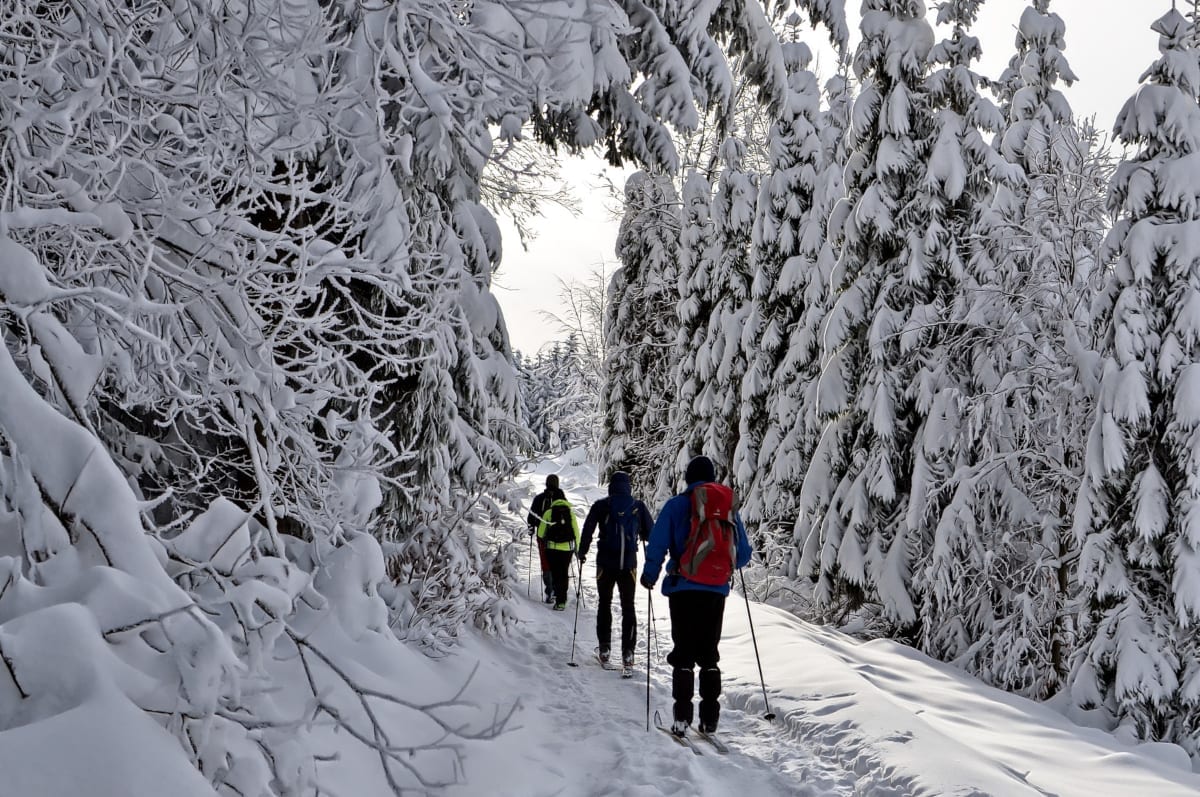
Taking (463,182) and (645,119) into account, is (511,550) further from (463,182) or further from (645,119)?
(645,119)

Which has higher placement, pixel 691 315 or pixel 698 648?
pixel 691 315

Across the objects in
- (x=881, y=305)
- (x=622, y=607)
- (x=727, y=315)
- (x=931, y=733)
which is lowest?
(x=931, y=733)

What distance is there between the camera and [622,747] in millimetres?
5977

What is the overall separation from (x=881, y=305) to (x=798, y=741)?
9832 mm

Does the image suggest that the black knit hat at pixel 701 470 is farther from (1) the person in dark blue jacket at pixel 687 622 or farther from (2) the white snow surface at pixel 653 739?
(2) the white snow surface at pixel 653 739

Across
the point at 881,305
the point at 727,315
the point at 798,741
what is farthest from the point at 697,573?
the point at 727,315

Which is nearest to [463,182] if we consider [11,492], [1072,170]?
[11,492]

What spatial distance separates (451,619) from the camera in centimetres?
776

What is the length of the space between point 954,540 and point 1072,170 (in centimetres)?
593

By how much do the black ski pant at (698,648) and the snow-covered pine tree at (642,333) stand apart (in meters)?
22.9

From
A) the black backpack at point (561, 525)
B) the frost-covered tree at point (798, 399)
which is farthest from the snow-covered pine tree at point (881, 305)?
the black backpack at point (561, 525)

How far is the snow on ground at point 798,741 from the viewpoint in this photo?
5207 mm

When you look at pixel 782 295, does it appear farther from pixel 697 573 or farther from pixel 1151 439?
pixel 697 573

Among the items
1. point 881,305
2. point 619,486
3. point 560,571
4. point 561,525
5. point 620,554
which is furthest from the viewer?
point 881,305
